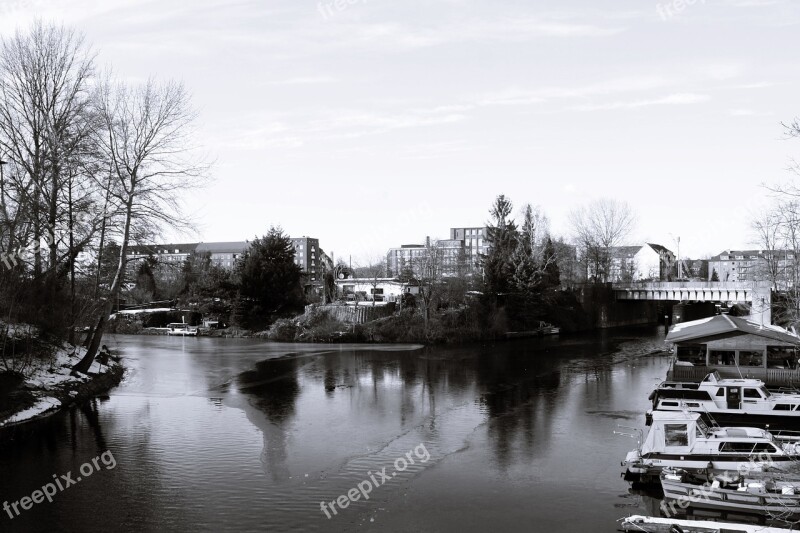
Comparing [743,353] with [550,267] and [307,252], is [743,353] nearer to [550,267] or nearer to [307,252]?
[550,267]

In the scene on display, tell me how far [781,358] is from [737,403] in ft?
27.0

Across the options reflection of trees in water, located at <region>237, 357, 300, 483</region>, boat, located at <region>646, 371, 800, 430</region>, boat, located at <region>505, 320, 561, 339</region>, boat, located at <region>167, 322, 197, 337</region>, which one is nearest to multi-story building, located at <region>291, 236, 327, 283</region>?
boat, located at <region>167, 322, 197, 337</region>

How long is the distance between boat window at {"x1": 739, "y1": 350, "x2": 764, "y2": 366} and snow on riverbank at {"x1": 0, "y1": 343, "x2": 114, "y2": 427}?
30514mm

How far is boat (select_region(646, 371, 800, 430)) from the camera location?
2381 centimetres

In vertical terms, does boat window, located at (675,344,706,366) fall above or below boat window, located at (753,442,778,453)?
above

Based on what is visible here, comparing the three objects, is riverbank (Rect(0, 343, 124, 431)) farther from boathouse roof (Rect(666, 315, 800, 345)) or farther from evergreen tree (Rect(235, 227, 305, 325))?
evergreen tree (Rect(235, 227, 305, 325))

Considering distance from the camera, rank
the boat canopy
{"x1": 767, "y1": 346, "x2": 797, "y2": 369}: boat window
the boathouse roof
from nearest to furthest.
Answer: the boat canopy < the boathouse roof < {"x1": 767, "y1": 346, "x2": 797, "y2": 369}: boat window

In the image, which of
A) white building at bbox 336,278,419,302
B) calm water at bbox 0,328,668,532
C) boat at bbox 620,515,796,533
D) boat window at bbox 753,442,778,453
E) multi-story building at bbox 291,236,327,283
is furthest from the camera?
multi-story building at bbox 291,236,327,283

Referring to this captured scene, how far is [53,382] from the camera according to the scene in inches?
1176

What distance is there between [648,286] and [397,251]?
10632cm

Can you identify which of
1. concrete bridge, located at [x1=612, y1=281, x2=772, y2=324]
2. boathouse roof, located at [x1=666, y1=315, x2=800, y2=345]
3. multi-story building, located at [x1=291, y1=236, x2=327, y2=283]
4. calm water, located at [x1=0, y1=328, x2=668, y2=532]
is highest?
multi-story building, located at [x1=291, y1=236, x2=327, y2=283]

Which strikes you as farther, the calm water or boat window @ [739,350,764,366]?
boat window @ [739,350,764,366]

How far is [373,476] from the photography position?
18.9 m

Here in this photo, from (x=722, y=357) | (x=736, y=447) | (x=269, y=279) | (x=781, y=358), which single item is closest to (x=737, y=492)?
(x=736, y=447)
